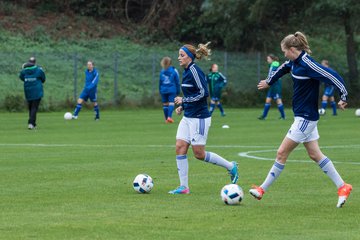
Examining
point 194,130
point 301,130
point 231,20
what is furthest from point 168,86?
point 301,130

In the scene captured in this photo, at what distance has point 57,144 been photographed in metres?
23.0

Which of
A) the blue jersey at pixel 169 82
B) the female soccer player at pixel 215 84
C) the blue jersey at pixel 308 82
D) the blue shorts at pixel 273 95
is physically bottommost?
the female soccer player at pixel 215 84

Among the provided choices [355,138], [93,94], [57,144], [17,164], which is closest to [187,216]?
[17,164]

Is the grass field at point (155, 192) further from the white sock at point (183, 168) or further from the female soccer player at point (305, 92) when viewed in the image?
the female soccer player at point (305, 92)

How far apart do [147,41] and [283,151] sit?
4269cm

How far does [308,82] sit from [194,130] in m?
2.08

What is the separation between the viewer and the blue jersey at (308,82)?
11.9 m

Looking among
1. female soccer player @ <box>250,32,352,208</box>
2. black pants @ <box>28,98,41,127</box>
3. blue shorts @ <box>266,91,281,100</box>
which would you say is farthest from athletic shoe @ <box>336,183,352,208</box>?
blue shorts @ <box>266,91,281,100</box>

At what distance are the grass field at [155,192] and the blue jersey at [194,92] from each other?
110 centimetres

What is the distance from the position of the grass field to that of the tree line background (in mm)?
23792

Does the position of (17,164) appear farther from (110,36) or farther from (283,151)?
(110,36)

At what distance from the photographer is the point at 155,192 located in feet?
44.2

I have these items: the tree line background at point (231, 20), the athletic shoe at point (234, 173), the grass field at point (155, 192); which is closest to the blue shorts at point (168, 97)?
the grass field at point (155, 192)

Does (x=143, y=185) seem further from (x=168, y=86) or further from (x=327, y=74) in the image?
(x=168, y=86)
